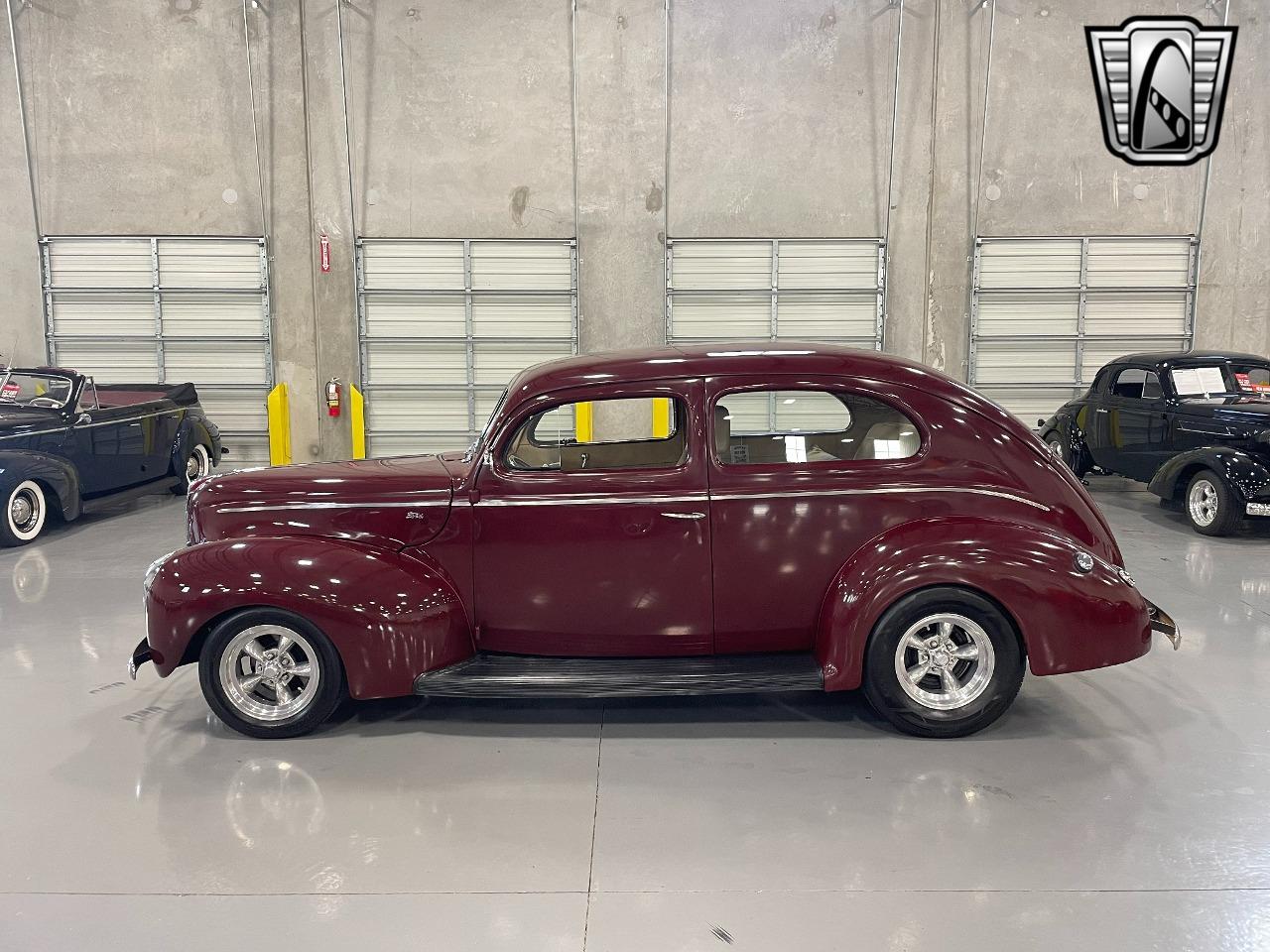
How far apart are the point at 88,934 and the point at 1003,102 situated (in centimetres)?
1262

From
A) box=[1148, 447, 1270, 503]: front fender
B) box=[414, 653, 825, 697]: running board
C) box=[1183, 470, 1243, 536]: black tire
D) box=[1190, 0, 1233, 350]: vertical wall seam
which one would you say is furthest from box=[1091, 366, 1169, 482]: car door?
box=[414, 653, 825, 697]: running board

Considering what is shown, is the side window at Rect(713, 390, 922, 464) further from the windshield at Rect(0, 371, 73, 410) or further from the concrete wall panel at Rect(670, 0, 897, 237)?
the concrete wall panel at Rect(670, 0, 897, 237)

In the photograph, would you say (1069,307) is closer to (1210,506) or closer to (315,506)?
(1210,506)

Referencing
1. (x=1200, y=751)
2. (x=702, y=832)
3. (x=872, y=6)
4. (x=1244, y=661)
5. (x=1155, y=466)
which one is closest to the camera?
(x=702, y=832)

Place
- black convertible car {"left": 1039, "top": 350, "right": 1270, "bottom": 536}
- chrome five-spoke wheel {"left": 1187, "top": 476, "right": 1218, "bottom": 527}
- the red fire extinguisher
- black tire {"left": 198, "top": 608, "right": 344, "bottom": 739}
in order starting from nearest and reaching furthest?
black tire {"left": 198, "top": 608, "right": 344, "bottom": 739}
black convertible car {"left": 1039, "top": 350, "right": 1270, "bottom": 536}
chrome five-spoke wheel {"left": 1187, "top": 476, "right": 1218, "bottom": 527}
the red fire extinguisher

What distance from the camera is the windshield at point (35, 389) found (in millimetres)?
8469

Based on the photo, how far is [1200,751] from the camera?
3779mm

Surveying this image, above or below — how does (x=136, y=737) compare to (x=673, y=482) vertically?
below

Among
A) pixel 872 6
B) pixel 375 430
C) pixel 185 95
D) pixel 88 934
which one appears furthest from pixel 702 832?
pixel 185 95

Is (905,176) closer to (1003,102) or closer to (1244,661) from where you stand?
(1003,102)

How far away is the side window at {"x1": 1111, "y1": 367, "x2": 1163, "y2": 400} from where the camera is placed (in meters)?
9.03

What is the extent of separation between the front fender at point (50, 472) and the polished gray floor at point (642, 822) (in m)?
3.78

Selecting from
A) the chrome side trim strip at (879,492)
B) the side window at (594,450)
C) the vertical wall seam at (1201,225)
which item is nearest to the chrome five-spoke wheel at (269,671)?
the side window at (594,450)

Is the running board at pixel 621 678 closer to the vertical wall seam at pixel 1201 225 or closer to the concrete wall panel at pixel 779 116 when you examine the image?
the concrete wall panel at pixel 779 116
